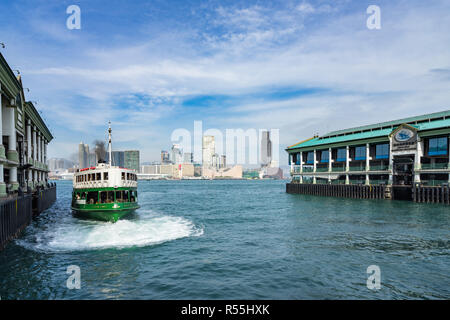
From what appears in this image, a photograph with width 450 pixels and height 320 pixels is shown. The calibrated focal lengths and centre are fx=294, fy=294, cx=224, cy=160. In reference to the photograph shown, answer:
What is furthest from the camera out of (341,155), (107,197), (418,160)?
A: (341,155)

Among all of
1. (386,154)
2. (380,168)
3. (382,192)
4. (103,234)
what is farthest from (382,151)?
(103,234)

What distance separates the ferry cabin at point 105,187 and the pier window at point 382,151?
57.4 meters

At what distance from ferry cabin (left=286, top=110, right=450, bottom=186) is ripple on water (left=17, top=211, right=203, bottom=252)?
51.4 metres

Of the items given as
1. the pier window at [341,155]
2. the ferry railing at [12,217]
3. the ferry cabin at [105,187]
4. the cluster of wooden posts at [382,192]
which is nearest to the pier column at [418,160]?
the cluster of wooden posts at [382,192]

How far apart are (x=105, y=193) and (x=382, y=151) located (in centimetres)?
6197

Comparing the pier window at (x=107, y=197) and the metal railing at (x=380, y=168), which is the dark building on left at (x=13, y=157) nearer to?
the pier window at (x=107, y=197)

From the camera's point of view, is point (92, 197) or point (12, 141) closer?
point (12, 141)

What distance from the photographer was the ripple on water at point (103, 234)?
940 inches

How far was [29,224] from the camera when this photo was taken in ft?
111

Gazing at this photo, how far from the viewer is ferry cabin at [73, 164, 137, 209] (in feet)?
113

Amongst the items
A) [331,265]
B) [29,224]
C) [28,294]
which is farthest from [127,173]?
[331,265]

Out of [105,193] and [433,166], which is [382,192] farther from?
[105,193]

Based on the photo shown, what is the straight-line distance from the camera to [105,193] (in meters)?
35.7
